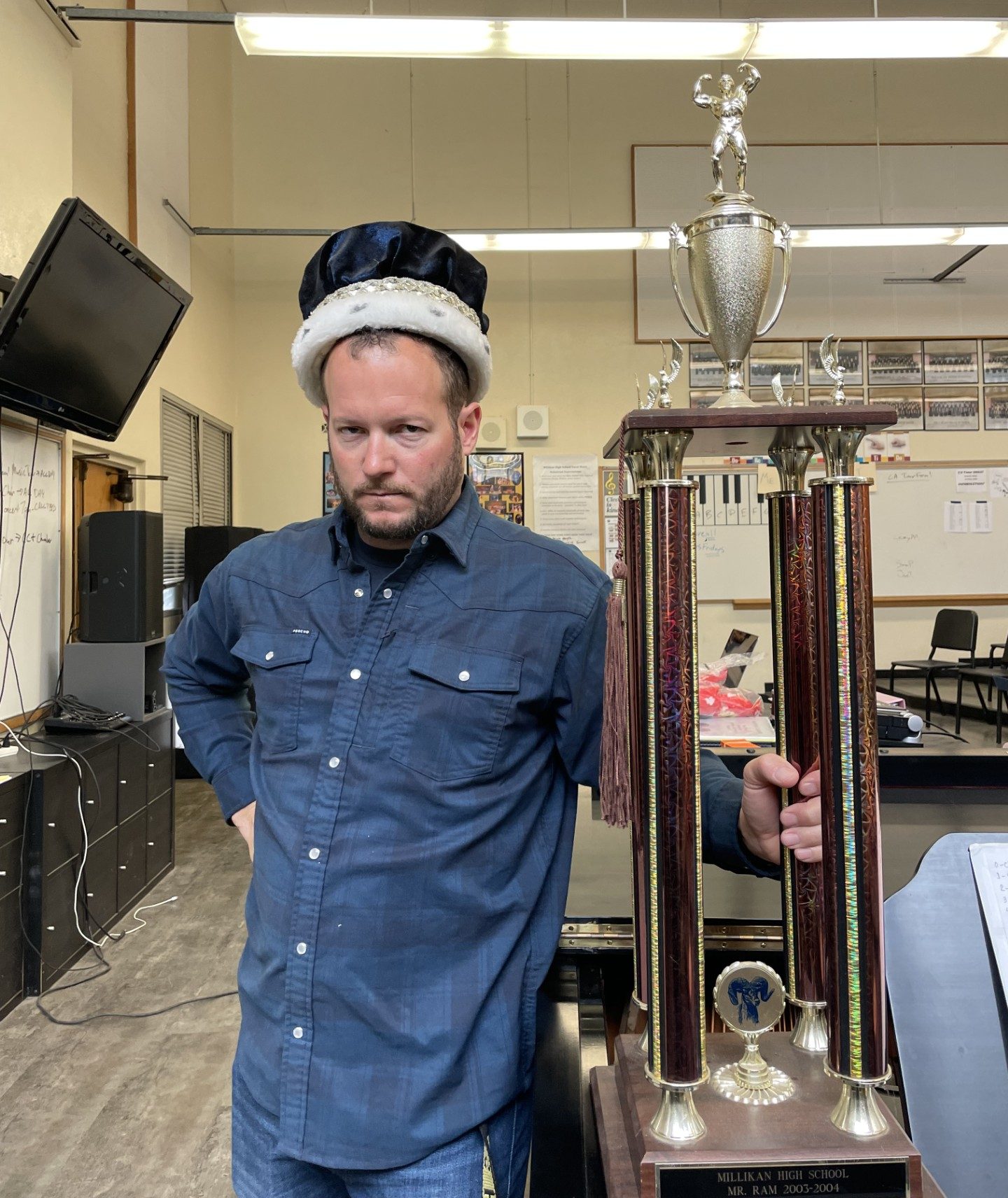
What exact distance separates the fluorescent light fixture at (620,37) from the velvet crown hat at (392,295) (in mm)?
2522

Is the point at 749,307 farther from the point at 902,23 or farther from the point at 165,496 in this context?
the point at 165,496

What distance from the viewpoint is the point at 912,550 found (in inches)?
259

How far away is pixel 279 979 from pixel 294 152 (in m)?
6.99

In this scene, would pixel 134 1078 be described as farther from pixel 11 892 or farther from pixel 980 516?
pixel 980 516

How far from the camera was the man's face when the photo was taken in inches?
35.0

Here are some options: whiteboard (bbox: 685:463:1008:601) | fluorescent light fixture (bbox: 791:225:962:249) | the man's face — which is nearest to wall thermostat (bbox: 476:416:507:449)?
whiteboard (bbox: 685:463:1008:601)

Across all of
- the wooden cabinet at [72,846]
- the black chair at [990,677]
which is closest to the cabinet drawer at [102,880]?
the wooden cabinet at [72,846]

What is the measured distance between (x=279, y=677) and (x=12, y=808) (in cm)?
225

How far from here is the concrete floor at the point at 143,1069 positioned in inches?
77.0

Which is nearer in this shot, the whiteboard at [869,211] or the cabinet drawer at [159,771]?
the cabinet drawer at [159,771]

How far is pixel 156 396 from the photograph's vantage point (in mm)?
5039

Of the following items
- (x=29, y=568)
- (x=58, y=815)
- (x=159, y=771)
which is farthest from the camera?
(x=159, y=771)

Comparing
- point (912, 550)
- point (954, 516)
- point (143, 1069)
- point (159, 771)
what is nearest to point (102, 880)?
point (159, 771)

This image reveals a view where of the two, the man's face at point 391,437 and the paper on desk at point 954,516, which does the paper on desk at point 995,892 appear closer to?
the man's face at point 391,437
